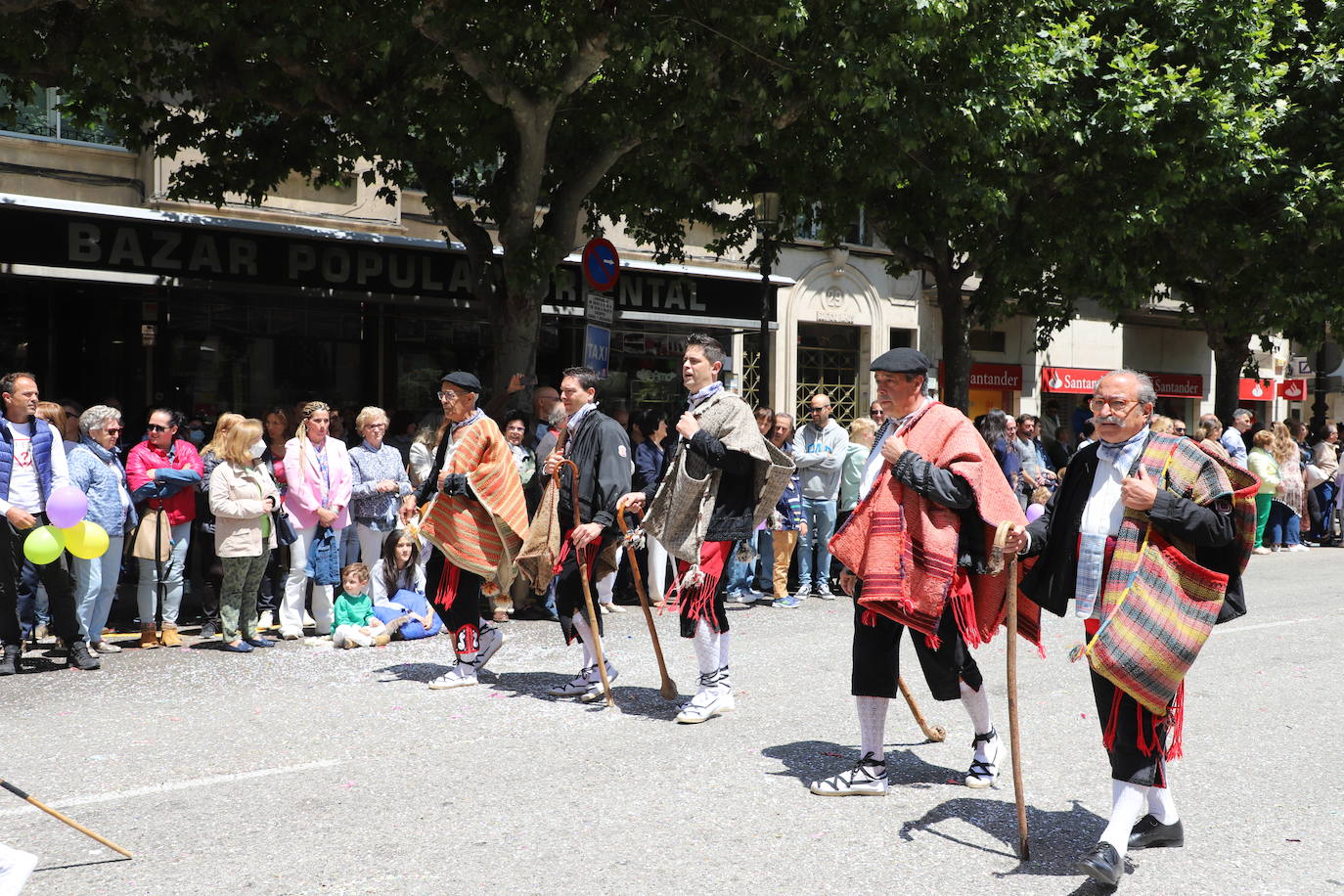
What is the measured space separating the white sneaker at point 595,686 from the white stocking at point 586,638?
2.3 inches

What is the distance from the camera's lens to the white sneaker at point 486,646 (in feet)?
24.2

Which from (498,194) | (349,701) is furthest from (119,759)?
(498,194)

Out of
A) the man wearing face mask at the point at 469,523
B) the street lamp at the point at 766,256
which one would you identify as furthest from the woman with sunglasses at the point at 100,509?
the street lamp at the point at 766,256

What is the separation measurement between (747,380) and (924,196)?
6.26 meters

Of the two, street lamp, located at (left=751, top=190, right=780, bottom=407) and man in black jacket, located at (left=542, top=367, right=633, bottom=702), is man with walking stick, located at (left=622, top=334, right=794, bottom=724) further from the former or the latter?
street lamp, located at (left=751, top=190, right=780, bottom=407)

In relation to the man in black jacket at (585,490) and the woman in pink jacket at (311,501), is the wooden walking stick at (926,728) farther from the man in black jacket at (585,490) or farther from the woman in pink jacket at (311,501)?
the woman in pink jacket at (311,501)

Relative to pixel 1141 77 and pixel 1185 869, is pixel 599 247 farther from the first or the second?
pixel 1185 869

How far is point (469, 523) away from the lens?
7.25m

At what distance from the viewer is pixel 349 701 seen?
6926 mm

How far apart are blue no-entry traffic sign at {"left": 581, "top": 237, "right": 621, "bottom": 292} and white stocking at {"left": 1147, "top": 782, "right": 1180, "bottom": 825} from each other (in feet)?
25.9

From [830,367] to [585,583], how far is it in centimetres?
1683

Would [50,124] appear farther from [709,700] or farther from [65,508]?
[709,700]

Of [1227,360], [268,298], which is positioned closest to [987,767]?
[268,298]

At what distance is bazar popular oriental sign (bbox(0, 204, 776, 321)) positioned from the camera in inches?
485
